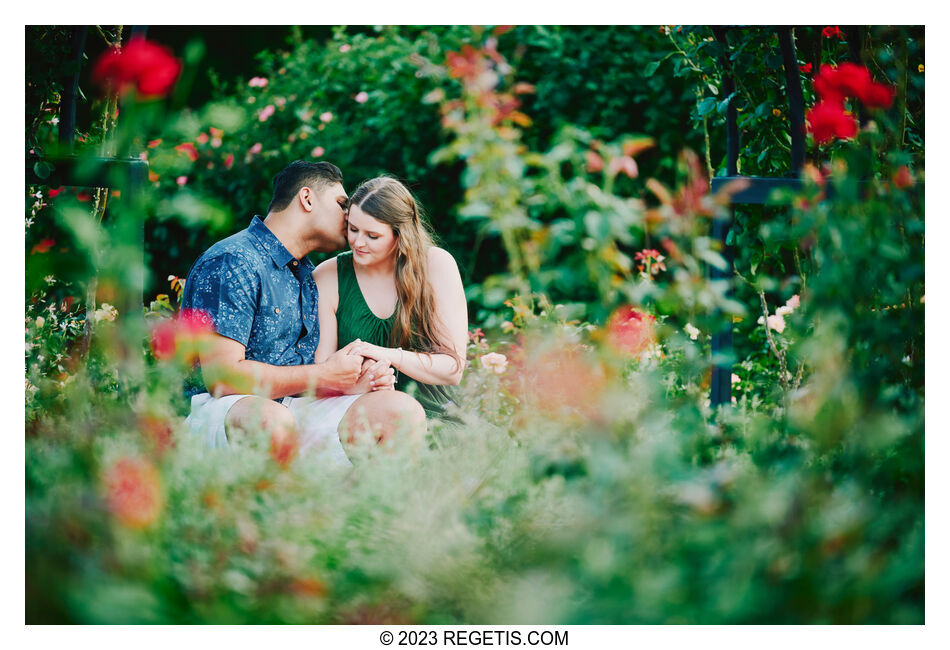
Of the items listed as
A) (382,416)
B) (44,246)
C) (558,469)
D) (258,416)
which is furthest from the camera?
(44,246)

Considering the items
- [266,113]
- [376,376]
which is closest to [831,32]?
[376,376]

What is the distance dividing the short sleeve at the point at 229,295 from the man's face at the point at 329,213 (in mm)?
289

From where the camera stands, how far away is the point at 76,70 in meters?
2.38

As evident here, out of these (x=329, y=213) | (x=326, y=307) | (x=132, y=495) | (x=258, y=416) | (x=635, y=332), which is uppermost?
(x=329, y=213)

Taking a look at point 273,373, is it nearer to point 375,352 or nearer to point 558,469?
point 375,352

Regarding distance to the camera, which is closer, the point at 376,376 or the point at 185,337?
the point at 185,337

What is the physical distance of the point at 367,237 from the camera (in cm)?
259

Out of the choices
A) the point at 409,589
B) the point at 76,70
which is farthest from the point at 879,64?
the point at 76,70

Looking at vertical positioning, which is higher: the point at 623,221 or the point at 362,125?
the point at 362,125

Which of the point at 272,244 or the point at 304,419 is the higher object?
the point at 272,244

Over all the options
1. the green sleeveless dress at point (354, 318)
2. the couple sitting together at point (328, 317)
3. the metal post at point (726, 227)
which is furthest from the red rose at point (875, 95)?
the green sleeveless dress at point (354, 318)

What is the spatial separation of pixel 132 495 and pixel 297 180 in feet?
3.99
